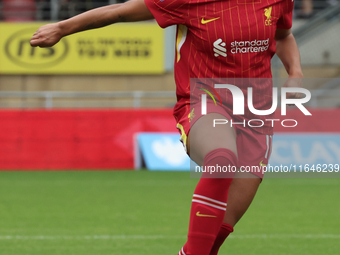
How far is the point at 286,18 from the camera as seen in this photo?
8.76 feet

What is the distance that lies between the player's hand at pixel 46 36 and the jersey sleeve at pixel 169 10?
45 centimetres

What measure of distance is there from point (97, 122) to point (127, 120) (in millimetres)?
572

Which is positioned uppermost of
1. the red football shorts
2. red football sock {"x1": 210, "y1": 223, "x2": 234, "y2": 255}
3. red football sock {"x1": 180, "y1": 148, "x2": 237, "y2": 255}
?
the red football shorts

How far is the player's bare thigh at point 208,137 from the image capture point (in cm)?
232

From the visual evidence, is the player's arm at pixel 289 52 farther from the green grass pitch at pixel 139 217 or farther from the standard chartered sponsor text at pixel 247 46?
the green grass pitch at pixel 139 217

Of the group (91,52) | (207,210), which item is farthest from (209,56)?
(91,52)

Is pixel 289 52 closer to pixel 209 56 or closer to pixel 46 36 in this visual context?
pixel 209 56

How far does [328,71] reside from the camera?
14211mm

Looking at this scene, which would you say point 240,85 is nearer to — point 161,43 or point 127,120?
point 127,120

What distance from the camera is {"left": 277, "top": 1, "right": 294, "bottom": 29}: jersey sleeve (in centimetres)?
261

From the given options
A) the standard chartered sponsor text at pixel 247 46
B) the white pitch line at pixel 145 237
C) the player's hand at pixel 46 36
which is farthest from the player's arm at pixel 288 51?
the white pitch line at pixel 145 237

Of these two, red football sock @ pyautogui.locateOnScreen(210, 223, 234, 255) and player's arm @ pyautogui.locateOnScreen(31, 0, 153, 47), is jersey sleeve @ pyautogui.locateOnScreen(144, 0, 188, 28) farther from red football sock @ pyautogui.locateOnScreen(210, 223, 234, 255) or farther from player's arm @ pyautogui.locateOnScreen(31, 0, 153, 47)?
red football sock @ pyautogui.locateOnScreen(210, 223, 234, 255)

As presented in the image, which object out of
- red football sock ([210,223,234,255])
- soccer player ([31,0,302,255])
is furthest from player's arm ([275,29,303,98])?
red football sock ([210,223,234,255])

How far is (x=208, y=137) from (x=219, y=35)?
0.47 m
